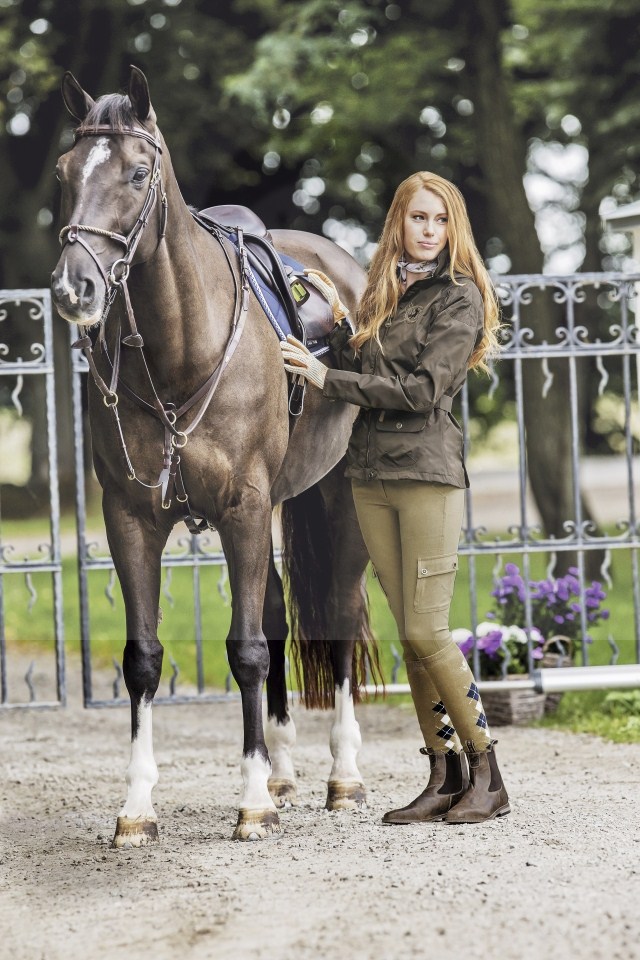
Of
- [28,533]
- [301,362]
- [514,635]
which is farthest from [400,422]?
[28,533]

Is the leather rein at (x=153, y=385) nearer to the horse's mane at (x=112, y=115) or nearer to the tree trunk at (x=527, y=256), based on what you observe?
the horse's mane at (x=112, y=115)

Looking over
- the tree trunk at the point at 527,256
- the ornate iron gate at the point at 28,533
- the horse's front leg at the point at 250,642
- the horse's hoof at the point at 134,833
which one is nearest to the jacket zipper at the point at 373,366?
the horse's front leg at the point at 250,642

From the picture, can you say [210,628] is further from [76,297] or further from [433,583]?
[76,297]

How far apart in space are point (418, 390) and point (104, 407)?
102cm

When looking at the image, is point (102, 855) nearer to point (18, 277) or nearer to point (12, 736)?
point (12, 736)

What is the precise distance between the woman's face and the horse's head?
2.67 feet

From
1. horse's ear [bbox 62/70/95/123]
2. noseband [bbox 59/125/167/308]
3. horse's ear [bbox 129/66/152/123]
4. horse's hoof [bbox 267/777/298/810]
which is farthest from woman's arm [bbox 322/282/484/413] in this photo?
horse's hoof [bbox 267/777/298/810]

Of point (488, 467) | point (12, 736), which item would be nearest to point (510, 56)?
point (12, 736)

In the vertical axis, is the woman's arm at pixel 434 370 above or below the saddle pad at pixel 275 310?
below

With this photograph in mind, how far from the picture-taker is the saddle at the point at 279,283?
432cm

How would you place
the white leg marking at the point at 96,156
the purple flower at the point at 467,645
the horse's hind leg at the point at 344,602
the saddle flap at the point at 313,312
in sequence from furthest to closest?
the purple flower at the point at 467,645, the horse's hind leg at the point at 344,602, the saddle flap at the point at 313,312, the white leg marking at the point at 96,156

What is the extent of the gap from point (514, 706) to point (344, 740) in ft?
6.17

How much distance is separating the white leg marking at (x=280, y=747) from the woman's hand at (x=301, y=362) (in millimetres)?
1439

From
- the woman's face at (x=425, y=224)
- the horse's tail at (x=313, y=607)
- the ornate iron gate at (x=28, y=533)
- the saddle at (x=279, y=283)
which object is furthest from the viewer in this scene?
the ornate iron gate at (x=28, y=533)
